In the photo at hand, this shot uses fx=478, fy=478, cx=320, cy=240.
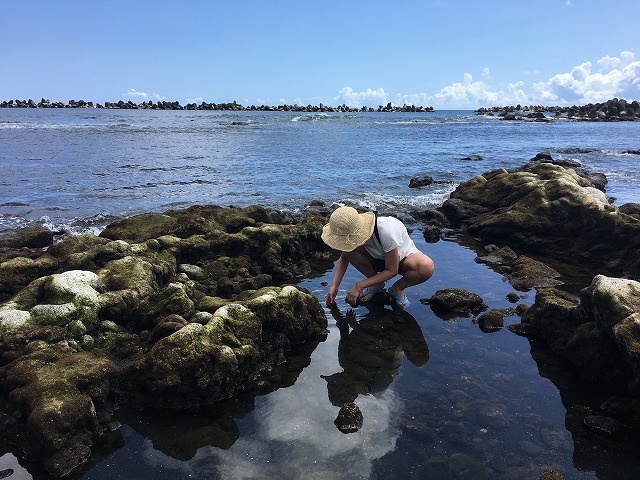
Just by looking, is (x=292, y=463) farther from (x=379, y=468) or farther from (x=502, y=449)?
(x=502, y=449)

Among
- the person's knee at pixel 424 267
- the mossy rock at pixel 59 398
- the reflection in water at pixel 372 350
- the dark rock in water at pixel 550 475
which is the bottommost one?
the reflection in water at pixel 372 350

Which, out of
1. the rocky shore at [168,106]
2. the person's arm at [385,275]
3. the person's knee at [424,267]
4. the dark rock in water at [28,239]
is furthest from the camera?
the rocky shore at [168,106]

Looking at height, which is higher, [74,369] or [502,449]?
[74,369]

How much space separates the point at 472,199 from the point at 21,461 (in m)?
13.8

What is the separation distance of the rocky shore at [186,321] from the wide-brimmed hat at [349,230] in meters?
0.95

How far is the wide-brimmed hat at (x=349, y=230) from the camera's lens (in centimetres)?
722

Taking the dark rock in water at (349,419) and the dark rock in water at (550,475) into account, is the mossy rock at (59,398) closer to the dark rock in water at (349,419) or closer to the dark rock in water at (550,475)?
the dark rock in water at (349,419)

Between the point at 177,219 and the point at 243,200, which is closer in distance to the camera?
the point at 177,219

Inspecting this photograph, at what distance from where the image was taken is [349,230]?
7.25 meters

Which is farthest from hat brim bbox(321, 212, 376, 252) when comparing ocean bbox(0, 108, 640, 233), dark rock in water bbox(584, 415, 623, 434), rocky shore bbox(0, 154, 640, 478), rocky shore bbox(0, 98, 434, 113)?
rocky shore bbox(0, 98, 434, 113)

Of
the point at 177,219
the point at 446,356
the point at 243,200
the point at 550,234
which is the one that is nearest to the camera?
the point at 446,356

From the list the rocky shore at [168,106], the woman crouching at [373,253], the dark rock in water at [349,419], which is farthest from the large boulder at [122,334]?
the rocky shore at [168,106]

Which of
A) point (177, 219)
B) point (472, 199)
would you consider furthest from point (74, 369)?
point (472, 199)

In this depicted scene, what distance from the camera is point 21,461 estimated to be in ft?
14.8
